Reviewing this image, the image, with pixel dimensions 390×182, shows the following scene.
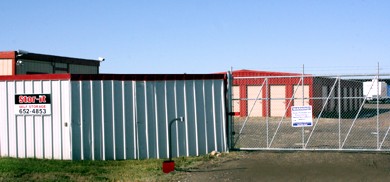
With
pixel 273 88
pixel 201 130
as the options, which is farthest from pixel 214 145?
pixel 273 88

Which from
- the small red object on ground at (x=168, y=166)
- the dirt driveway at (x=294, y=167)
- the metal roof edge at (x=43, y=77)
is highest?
the metal roof edge at (x=43, y=77)

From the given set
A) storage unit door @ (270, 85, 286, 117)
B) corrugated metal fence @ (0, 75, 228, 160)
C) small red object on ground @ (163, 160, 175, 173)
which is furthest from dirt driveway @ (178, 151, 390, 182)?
storage unit door @ (270, 85, 286, 117)

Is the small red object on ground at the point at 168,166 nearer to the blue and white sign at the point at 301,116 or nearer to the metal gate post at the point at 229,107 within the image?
the metal gate post at the point at 229,107

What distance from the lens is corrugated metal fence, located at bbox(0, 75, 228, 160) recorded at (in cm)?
1322

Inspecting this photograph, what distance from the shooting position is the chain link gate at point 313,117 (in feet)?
48.3

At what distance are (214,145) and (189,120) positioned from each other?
41.6 inches

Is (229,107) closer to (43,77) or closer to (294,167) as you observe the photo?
(294,167)

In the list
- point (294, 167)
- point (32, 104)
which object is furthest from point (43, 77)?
point (294, 167)

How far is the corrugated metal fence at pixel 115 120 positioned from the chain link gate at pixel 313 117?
0.90 meters

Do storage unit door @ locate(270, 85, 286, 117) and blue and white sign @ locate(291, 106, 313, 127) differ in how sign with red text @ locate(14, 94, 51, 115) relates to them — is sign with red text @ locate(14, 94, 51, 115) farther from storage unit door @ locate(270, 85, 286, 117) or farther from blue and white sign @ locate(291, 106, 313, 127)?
storage unit door @ locate(270, 85, 286, 117)

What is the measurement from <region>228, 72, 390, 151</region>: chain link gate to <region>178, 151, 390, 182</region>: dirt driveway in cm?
69

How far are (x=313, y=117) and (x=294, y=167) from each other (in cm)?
2010

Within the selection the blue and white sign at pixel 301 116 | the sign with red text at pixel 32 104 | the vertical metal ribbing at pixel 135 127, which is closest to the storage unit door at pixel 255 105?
the blue and white sign at pixel 301 116

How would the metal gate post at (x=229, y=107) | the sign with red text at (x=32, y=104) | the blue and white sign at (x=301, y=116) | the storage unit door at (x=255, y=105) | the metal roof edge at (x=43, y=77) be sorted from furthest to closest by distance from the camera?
the storage unit door at (x=255, y=105), the metal gate post at (x=229, y=107), the blue and white sign at (x=301, y=116), the sign with red text at (x=32, y=104), the metal roof edge at (x=43, y=77)
